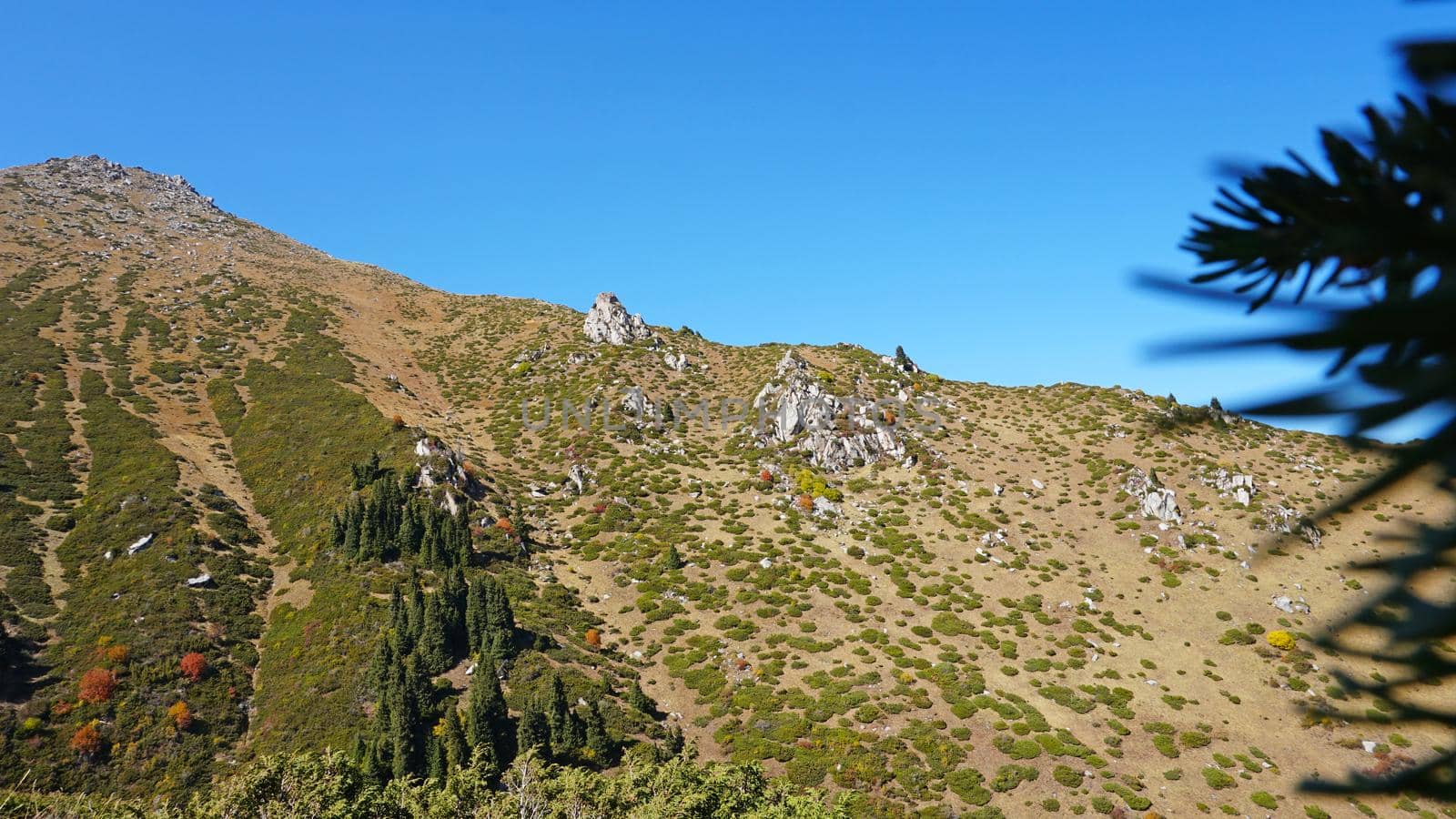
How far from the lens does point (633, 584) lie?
166 feet

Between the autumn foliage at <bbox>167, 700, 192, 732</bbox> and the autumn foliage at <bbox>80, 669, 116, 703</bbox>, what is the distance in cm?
296

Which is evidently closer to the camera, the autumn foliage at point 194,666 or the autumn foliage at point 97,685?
the autumn foliage at point 97,685

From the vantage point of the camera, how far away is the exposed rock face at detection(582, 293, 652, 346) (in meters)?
94.6

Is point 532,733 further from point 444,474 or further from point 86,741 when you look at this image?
point 444,474

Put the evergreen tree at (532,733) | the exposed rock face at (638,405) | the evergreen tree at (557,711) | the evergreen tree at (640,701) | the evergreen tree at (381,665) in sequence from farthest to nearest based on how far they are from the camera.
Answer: the exposed rock face at (638,405), the evergreen tree at (640,701), the evergreen tree at (381,665), the evergreen tree at (557,711), the evergreen tree at (532,733)

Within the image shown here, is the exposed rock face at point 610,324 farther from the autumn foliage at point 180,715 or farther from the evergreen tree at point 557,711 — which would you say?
the autumn foliage at point 180,715

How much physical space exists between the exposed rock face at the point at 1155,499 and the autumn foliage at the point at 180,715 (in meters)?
69.8

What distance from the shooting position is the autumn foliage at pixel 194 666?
34031mm

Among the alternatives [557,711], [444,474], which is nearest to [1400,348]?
[557,711]

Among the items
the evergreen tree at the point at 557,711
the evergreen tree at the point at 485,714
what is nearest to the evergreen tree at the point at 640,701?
the evergreen tree at the point at 557,711

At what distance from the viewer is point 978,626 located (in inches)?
1838

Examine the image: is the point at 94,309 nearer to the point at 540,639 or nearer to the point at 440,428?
the point at 440,428

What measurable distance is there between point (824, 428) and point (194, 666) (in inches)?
2128

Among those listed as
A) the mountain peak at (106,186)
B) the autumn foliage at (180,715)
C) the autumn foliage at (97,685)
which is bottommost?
the autumn foliage at (180,715)
